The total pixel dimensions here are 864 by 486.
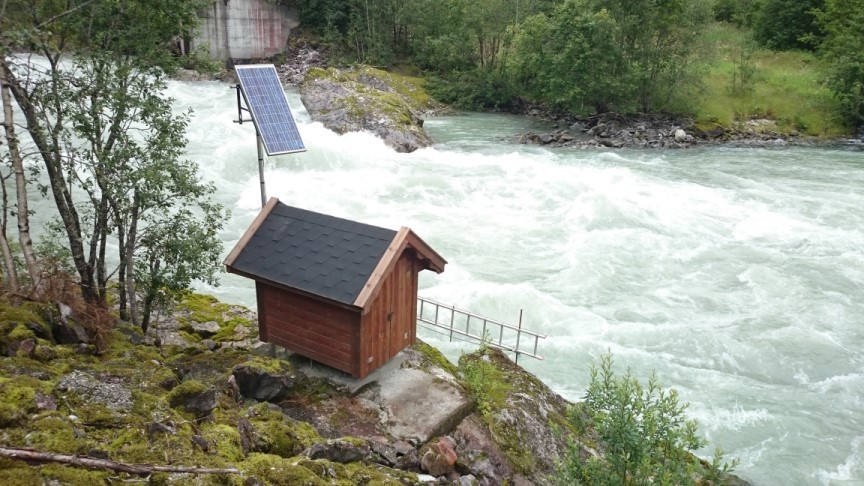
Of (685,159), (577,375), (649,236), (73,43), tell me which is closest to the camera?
(73,43)

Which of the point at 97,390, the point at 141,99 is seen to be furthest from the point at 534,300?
the point at 97,390

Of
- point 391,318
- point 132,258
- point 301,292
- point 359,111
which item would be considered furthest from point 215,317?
point 359,111

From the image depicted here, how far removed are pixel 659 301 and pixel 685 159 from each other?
63.0 feet

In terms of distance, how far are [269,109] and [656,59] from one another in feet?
120

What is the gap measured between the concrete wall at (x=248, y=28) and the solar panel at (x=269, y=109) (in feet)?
151

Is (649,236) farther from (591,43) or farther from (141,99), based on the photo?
(591,43)

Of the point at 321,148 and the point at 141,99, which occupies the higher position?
the point at 141,99

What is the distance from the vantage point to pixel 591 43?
139 ft

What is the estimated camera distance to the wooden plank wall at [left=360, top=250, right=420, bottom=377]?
10.8 m

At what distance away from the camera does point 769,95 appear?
4484 cm

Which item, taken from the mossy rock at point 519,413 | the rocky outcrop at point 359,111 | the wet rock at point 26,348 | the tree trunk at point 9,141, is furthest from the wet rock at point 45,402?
the rocky outcrop at point 359,111

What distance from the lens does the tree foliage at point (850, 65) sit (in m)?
41.6

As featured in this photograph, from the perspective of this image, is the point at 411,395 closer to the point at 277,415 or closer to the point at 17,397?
the point at 277,415

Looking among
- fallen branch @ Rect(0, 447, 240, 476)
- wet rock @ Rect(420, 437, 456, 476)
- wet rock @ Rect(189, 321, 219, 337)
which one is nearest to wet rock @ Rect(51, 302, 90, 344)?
wet rock @ Rect(189, 321, 219, 337)
